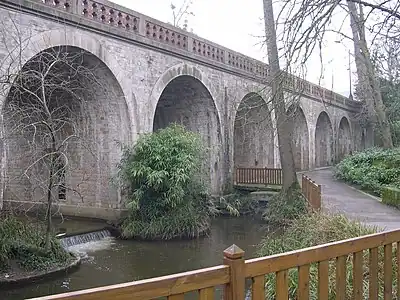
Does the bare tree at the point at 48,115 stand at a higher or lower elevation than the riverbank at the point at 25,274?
higher

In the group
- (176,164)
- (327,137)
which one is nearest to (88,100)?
(176,164)

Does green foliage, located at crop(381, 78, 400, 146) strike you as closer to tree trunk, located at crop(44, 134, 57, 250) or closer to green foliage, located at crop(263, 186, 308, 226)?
green foliage, located at crop(263, 186, 308, 226)

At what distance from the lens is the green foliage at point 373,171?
43.0ft

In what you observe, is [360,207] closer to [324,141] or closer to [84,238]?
[84,238]

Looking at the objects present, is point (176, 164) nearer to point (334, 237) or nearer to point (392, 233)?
point (334, 237)

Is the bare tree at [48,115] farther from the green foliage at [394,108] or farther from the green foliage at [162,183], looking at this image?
the green foliage at [394,108]

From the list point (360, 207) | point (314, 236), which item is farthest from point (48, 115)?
point (360, 207)

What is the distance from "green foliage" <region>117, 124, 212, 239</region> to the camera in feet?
35.9

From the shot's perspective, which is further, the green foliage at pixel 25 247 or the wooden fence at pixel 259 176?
the wooden fence at pixel 259 176

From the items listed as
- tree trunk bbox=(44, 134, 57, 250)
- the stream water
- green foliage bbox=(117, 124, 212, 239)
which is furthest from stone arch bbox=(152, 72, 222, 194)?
tree trunk bbox=(44, 134, 57, 250)

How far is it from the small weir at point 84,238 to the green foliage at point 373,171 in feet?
24.6

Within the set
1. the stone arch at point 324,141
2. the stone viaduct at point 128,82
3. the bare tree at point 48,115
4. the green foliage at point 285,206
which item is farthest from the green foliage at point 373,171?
the stone arch at point 324,141

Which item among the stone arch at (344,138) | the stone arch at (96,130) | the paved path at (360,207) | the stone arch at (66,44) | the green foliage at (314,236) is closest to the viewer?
the green foliage at (314,236)

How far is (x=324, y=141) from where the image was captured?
30484mm
